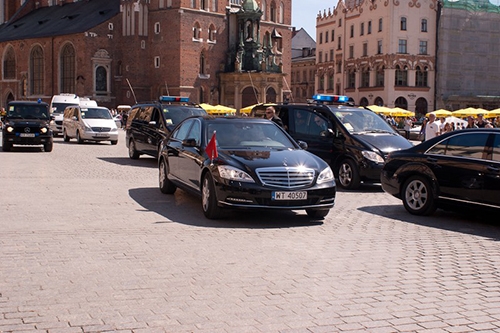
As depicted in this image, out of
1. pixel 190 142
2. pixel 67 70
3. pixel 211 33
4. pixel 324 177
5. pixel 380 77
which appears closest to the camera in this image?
pixel 324 177

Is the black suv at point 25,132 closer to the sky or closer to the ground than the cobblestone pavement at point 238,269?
closer to the sky

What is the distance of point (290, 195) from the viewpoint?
392 inches

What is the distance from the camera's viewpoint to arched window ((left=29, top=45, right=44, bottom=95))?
75000 millimetres

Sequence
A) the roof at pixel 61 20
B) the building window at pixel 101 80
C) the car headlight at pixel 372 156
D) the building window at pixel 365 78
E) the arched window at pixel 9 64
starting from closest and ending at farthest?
1. the car headlight at pixel 372 156
2. the building window at pixel 101 80
3. the roof at pixel 61 20
4. the building window at pixel 365 78
5. the arched window at pixel 9 64

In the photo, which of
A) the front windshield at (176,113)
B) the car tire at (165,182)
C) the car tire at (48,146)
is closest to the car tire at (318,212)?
the car tire at (165,182)

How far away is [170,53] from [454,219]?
2237 inches

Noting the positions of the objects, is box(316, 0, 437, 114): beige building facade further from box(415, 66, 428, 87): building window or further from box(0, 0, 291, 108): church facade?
box(0, 0, 291, 108): church facade

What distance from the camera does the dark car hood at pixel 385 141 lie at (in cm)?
1516

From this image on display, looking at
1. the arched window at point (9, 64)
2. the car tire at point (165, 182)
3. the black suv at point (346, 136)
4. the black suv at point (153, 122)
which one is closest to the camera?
the car tire at point (165, 182)

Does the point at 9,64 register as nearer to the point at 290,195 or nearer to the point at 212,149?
the point at 212,149

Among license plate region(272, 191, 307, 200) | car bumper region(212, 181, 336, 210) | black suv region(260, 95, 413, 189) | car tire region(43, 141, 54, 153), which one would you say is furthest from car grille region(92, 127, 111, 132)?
license plate region(272, 191, 307, 200)

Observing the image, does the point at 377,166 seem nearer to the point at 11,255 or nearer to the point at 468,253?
the point at 468,253

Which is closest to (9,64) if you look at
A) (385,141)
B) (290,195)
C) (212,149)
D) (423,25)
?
(423,25)

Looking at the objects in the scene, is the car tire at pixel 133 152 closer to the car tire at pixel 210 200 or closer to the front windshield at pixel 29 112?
the front windshield at pixel 29 112
